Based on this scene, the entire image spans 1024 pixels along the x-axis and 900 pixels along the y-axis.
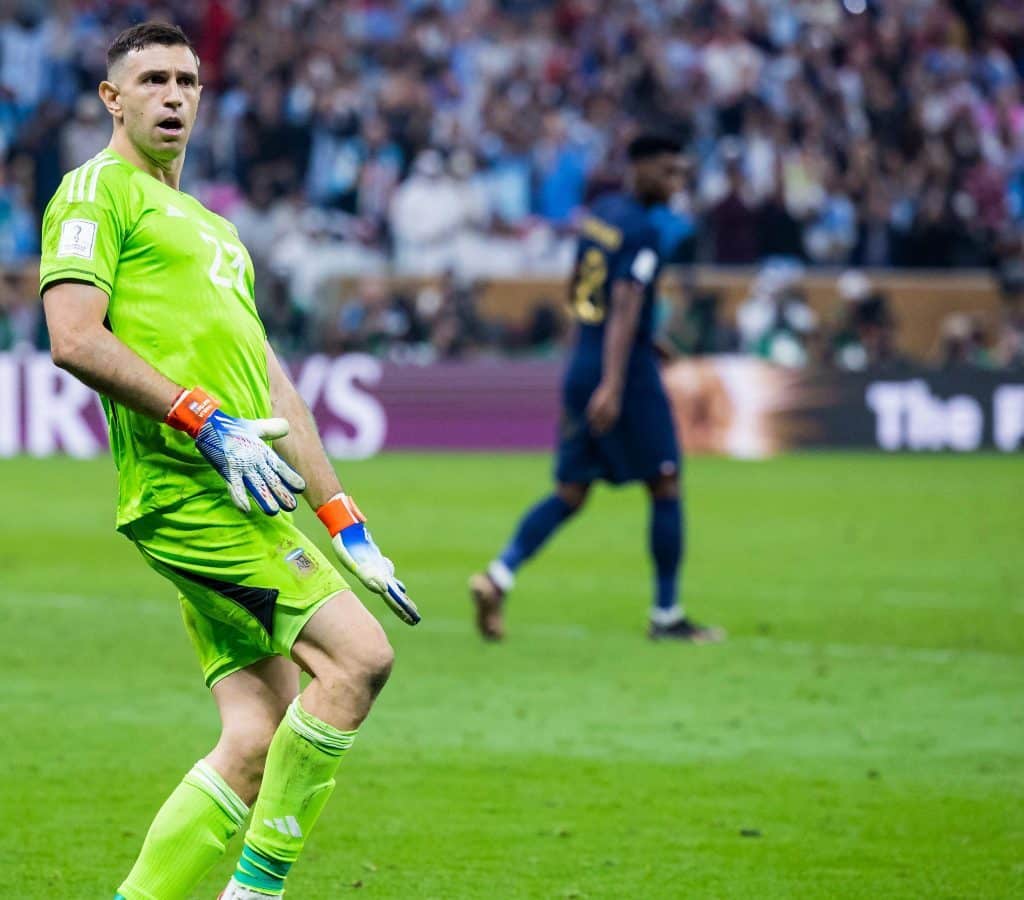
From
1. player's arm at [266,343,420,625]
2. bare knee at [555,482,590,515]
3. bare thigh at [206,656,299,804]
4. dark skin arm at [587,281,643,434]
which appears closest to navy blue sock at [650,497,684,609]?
bare knee at [555,482,590,515]

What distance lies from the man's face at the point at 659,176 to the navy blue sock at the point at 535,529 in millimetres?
1659

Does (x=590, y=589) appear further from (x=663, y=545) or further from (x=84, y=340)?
(x=84, y=340)

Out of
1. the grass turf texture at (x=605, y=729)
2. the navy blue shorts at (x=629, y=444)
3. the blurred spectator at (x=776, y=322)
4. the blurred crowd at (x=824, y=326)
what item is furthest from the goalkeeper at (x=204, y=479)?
the blurred spectator at (x=776, y=322)

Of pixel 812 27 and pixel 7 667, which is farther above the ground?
pixel 812 27

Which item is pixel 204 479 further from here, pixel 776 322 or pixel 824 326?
pixel 824 326

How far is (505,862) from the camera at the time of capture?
5609 millimetres

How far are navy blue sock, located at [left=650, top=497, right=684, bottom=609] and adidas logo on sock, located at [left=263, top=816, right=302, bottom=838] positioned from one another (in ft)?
18.8

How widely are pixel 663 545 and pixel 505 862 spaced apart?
14.4 ft

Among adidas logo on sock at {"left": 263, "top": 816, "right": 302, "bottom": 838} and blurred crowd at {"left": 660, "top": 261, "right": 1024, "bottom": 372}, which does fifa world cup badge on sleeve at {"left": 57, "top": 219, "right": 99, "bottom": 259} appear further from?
blurred crowd at {"left": 660, "top": 261, "right": 1024, "bottom": 372}

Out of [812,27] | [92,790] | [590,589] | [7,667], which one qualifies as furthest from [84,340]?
[812,27]

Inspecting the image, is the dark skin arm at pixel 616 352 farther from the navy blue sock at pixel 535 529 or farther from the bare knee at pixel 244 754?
the bare knee at pixel 244 754

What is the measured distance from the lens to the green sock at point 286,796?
4.22m

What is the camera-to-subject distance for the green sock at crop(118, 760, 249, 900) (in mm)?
4258

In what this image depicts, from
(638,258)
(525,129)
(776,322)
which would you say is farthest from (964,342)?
(638,258)
